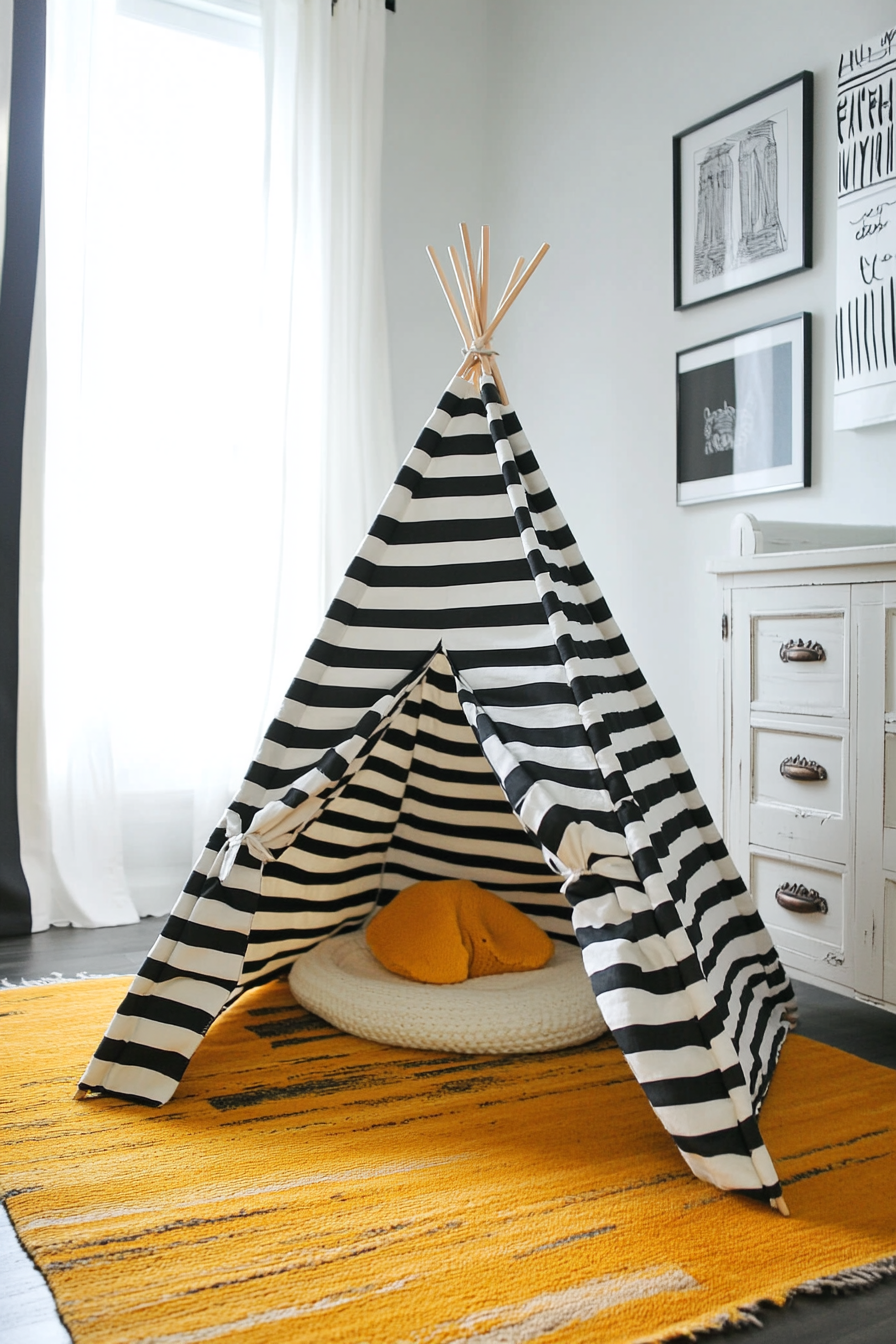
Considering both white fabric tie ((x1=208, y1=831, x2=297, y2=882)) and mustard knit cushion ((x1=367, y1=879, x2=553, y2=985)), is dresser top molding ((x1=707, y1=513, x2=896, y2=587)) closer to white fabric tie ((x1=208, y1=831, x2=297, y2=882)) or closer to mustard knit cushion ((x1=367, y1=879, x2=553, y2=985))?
mustard knit cushion ((x1=367, y1=879, x2=553, y2=985))

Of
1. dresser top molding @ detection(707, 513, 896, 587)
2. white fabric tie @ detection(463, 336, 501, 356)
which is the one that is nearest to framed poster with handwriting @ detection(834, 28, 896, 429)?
dresser top molding @ detection(707, 513, 896, 587)

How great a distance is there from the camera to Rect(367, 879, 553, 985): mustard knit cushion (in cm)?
216

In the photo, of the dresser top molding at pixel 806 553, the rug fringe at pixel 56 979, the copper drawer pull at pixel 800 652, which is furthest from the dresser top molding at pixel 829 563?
the rug fringe at pixel 56 979

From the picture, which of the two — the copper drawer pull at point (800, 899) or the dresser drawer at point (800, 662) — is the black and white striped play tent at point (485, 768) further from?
the dresser drawer at point (800, 662)

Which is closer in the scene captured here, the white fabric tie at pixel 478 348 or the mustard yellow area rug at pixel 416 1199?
the mustard yellow area rug at pixel 416 1199

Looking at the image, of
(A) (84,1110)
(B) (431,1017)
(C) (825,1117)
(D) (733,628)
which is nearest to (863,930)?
(C) (825,1117)

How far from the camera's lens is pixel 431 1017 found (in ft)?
6.63

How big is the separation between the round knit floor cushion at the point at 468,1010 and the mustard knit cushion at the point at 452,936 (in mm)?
26

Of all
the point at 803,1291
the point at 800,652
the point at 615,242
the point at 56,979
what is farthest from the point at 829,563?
the point at 56,979

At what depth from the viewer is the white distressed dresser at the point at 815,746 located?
1.94 meters

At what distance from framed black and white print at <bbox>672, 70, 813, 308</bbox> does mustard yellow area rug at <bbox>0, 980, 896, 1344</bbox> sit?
6.11ft

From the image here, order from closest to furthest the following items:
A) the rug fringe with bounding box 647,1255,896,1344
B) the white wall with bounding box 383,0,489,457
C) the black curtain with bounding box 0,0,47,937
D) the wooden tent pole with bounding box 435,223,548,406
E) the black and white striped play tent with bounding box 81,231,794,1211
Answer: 1. the rug fringe with bounding box 647,1255,896,1344
2. the black and white striped play tent with bounding box 81,231,794,1211
3. the wooden tent pole with bounding box 435,223,548,406
4. the black curtain with bounding box 0,0,47,937
5. the white wall with bounding box 383,0,489,457

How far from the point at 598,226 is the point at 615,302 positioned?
272 mm

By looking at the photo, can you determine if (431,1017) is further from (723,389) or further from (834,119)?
(834,119)
